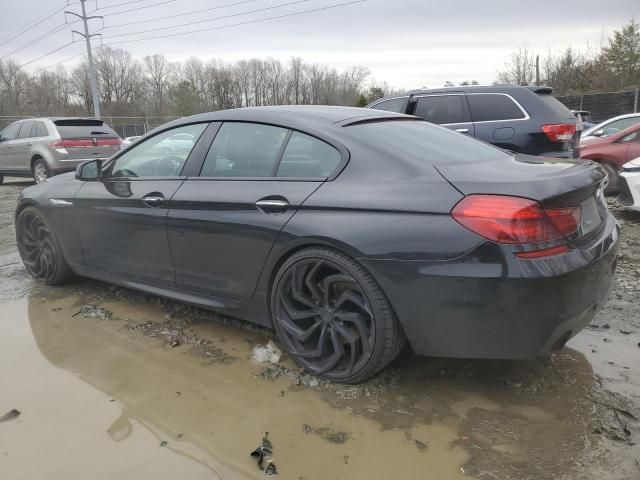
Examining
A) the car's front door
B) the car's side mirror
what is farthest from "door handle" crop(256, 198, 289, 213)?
the car's side mirror

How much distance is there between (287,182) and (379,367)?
111 centimetres

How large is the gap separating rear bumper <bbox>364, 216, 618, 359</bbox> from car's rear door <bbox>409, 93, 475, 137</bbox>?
15.5 feet

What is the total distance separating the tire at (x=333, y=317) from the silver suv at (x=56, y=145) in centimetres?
983

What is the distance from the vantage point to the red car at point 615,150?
830 cm

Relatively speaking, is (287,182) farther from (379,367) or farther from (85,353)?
(85,353)

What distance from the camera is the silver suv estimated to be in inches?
439

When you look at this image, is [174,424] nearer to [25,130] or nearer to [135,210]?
[135,210]

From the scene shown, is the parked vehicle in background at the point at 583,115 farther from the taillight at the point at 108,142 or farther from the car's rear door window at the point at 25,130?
the car's rear door window at the point at 25,130

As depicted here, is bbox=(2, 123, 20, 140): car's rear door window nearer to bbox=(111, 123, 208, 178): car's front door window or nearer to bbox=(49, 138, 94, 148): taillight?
bbox=(49, 138, 94, 148): taillight

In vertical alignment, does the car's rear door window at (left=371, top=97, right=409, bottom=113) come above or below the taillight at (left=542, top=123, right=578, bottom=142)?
above

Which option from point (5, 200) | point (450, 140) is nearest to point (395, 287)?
point (450, 140)

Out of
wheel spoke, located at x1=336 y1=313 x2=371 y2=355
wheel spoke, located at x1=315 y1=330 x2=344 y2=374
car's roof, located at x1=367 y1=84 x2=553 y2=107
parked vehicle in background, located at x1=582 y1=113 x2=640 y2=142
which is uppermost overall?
car's roof, located at x1=367 y1=84 x2=553 y2=107

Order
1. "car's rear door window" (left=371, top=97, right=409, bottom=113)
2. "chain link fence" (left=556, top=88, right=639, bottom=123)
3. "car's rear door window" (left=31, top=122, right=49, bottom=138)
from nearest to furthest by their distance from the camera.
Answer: "car's rear door window" (left=371, top=97, right=409, bottom=113)
"car's rear door window" (left=31, top=122, right=49, bottom=138)
"chain link fence" (left=556, top=88, right=639, bottom=123)

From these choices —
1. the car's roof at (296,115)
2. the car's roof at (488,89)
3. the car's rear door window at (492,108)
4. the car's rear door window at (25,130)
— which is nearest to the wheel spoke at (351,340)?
the car's roof at (296,115)
